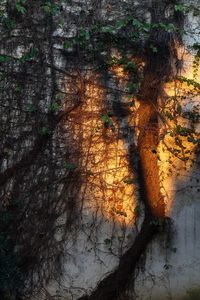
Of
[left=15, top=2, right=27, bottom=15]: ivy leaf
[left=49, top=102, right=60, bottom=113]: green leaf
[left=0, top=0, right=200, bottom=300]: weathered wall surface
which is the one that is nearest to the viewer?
[left=15, top=2, right=27, bottom=15]: ivy leaf

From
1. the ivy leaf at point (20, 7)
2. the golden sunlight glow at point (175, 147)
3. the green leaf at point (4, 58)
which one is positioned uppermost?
the ivy leaf at point (20, 7)

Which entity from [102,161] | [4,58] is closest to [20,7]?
[4,58]

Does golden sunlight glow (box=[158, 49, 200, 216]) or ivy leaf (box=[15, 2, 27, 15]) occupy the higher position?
ivy leaf (box=[15, 2, 27, 15])

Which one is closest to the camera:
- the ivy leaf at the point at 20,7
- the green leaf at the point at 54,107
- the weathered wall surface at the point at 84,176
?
the ivy leaf at the point at 20,7

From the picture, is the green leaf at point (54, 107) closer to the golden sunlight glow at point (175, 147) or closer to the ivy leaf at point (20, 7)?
the ivy leaf at point (20, 7)

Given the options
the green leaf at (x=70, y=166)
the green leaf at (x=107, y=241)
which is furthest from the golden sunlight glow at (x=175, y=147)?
the green leaf at (x=70, y=166)

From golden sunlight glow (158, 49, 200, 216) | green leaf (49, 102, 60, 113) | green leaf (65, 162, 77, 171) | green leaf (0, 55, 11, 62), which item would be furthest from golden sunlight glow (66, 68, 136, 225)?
green leaf (0, 55, 11, 62)

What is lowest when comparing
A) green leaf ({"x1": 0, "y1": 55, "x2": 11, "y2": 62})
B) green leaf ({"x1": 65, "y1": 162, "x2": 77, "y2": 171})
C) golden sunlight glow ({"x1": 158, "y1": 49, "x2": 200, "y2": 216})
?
green leaf ({"x1": 65, "y1": 162, "x2": 77, "y2": 171})

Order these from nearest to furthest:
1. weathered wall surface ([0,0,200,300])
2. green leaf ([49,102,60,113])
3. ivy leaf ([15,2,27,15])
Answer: ivy leaf ([15,2,27,15])
weathered wall surface ([0,0,200,300])
green leaf ([49,102,60,113])

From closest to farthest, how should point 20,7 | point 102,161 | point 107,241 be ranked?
point 20,7
point 107,241
point 102,161

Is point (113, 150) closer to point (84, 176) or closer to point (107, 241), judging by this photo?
point (84, 176)

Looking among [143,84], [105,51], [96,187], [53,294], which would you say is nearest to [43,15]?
[105,51]

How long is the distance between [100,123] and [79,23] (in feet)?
4.70

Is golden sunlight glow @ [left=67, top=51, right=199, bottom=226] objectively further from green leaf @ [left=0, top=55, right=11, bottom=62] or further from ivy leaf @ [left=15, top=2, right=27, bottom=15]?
ivy leaf @ [left=15, top=2, right=27, bottom=15]
